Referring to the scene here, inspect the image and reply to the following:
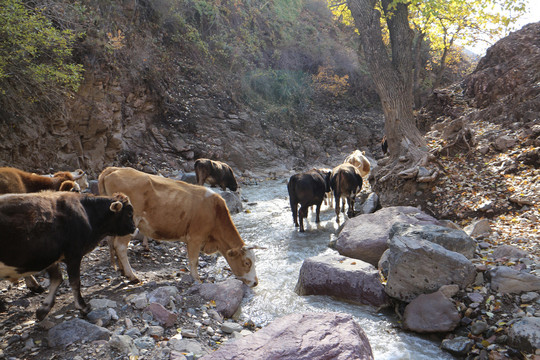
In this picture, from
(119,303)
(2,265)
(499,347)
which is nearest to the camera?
(2,265)

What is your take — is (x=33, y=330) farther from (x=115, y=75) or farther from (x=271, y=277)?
(x=115, y=75)

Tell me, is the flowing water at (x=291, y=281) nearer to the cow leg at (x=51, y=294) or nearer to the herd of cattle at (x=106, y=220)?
the herd of cattle at (x=106, y=220)

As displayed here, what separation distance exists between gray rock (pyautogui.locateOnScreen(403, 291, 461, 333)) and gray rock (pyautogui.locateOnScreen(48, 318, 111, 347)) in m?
3.97

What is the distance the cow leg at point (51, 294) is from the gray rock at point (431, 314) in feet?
15.3

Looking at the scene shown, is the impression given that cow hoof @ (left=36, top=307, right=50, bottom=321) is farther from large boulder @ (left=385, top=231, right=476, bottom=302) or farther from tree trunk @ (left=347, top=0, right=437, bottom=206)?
tree trunk @ (left=347, top=0, right=437, bottom=206)

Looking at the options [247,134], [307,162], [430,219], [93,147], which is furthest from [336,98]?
[430,219]

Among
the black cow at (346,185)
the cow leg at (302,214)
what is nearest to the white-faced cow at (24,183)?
the cow leg at (302,214)

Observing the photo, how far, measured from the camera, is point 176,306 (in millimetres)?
5082

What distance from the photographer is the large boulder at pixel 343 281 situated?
580 centimetres

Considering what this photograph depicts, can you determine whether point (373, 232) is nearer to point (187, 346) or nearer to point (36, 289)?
point (187, 346)

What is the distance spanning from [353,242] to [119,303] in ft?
15.4

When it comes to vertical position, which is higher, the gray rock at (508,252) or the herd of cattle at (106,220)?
the herd of cattle at (106,220)

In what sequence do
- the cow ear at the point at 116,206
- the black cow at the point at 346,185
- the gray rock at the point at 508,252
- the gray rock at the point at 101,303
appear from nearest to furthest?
the gray rock at the point at 101,303
the cow ear at the point at 116,206
the gray rock at the point at 508,252
the black cow at the point at 346,185

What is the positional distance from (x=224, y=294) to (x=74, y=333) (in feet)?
7.41
